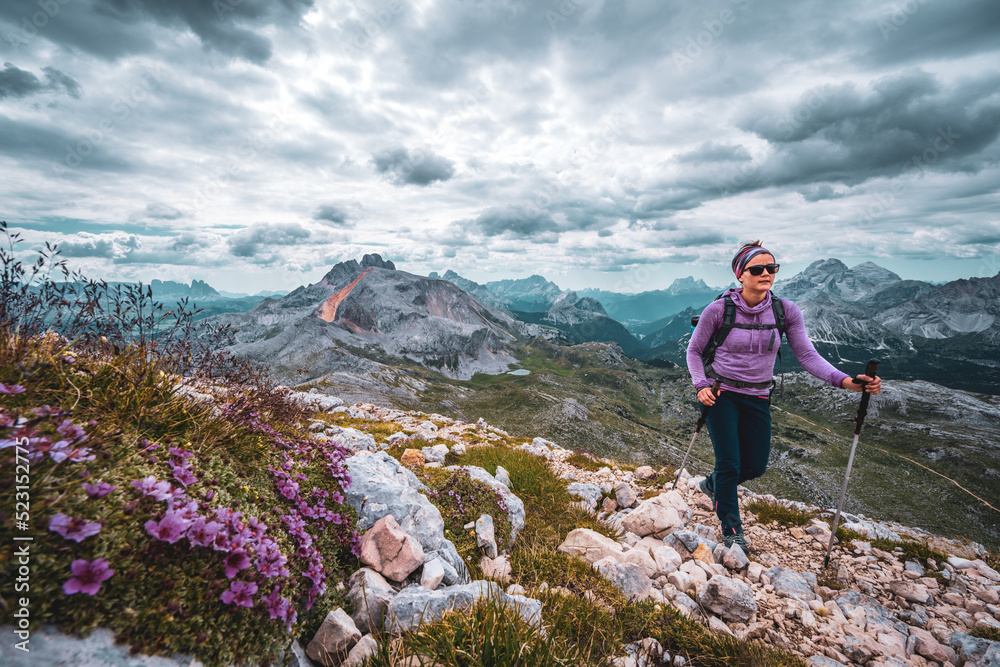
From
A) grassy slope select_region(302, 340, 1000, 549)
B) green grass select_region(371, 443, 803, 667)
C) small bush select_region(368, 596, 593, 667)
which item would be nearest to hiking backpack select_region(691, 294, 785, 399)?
green grass select_region(371, 443, 803, 667)

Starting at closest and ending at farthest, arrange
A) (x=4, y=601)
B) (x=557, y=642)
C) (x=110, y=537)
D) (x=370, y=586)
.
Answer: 1. (x=4, y=601)
2. (x=110, y=537)
3. (x=557, y=642)
4. (x=370, y=586)

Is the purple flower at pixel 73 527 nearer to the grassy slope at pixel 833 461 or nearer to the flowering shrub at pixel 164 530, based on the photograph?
the flowering shrub at pixel 164 530

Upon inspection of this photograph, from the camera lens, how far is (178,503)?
287 centimetres

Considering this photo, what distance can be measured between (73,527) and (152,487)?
603 millimetres

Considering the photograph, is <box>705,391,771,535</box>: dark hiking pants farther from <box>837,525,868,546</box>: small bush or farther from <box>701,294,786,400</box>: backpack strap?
<box>837,525,868,546</box>: small bush

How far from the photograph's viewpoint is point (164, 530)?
2.60m

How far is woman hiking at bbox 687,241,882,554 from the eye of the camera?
6910 mm

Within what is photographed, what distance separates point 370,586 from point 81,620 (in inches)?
88.8

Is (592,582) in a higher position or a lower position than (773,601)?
higher

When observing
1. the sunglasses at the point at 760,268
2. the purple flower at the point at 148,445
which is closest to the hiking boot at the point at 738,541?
the sunglasses at the point at 760,268

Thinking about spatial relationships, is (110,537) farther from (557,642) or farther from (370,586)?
(557,642)

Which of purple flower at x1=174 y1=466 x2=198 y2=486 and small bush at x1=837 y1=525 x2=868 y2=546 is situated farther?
small bush at x1=837 y1=525 x2=868 y2=546

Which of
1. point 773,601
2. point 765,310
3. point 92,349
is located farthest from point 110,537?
point 765,310

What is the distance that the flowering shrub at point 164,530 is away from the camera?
2.21 m
